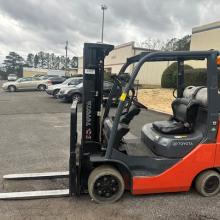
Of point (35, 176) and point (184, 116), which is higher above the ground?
point (184, 116)

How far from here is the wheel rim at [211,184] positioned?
13.8 ft

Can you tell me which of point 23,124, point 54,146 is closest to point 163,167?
point 54,146

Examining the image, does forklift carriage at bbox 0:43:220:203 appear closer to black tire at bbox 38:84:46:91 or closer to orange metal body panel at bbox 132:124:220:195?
orange metal body panel at bbox 132:124:220:195

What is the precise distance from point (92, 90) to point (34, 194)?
1.81 m

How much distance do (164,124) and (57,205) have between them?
214 cm

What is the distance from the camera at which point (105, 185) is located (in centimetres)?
401

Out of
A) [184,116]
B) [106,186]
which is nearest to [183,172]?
[184,116]

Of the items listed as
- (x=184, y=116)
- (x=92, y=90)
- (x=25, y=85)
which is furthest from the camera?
(x=25, y=85)

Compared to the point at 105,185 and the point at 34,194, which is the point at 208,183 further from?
the point at 34,194

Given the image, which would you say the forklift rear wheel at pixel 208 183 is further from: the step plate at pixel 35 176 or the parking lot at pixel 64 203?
the step plate at pixel 35 176

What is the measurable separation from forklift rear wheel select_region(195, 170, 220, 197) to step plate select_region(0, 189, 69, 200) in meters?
2.04

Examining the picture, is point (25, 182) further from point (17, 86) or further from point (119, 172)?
point (17, 86)

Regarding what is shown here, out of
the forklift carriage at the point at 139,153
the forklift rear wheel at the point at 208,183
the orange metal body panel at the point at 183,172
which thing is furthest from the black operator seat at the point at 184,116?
the forklift rear wheel at the point at 208,183

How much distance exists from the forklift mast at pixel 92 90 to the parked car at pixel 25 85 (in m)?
24.1
